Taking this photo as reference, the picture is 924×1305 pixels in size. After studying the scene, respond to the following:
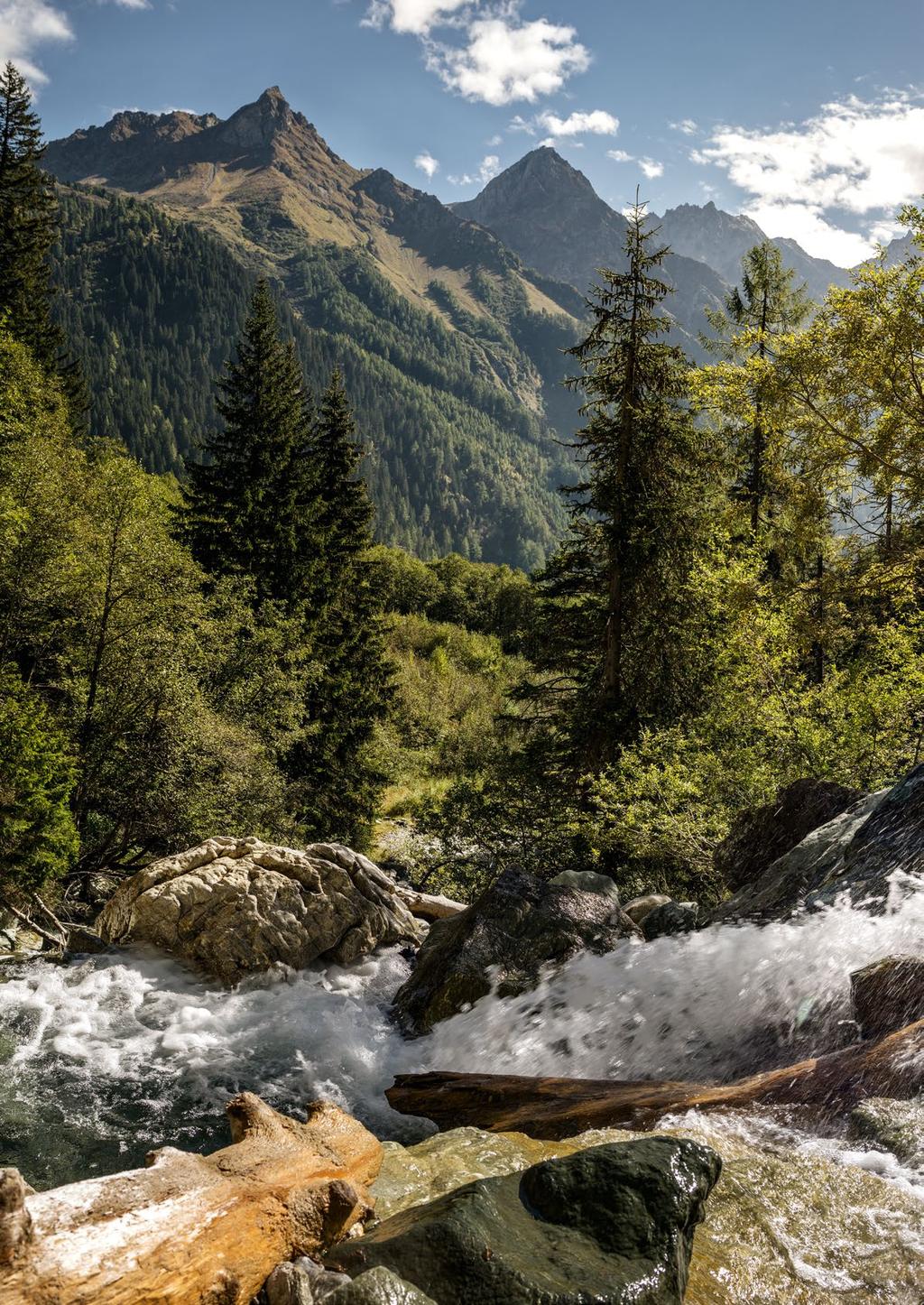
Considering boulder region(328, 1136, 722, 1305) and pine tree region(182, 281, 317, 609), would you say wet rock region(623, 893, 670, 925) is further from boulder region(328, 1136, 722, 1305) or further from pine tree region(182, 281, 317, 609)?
pine tree region(182, 281, 317, 609)

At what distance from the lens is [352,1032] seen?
1068 centimetres

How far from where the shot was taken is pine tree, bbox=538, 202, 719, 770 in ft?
53.8

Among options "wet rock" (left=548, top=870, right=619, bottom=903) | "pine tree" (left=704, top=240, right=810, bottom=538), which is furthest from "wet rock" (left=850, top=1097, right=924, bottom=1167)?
"pine tree" (left=704, top=240, right=810, bottom=538)

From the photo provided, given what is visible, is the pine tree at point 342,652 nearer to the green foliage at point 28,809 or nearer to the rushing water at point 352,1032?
the green foliage at point 28,809

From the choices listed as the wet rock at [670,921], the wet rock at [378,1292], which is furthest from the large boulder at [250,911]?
the wet rock at [378,1292]

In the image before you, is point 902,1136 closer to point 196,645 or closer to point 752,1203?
point 752,1203

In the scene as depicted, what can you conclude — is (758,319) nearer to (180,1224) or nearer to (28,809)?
(28,809)

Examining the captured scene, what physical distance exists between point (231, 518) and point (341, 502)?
5.32m

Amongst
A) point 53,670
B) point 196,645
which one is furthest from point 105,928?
point 53,670

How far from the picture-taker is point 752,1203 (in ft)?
14.7

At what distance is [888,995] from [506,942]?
563 cm

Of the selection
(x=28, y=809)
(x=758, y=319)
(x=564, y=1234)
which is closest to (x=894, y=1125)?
(x=564, y=1234)

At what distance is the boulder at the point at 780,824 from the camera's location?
1139 cm

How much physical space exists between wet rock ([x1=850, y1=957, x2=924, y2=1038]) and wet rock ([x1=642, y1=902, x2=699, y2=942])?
3.96 m
